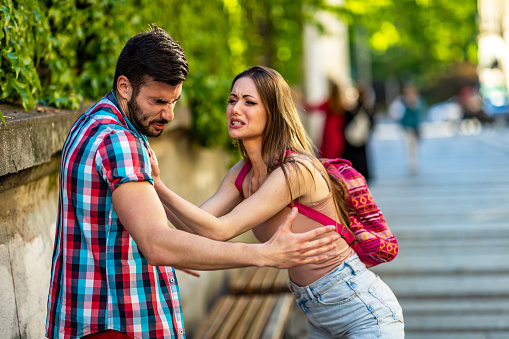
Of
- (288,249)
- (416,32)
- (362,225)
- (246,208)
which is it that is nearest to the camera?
(288,249)

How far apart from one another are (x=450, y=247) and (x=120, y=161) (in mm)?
6731

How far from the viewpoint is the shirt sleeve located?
203 cm

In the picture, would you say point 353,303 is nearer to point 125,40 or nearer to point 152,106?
point 152,106

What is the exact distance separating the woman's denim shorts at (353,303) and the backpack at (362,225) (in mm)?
72

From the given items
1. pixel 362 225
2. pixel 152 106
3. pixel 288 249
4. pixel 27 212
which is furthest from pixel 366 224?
pixel 27 212

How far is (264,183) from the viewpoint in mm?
2641

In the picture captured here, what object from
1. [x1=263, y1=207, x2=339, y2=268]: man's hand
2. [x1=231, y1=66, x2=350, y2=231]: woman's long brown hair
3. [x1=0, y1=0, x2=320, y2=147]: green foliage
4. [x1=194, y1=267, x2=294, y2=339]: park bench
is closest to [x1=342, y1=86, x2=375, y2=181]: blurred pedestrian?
[x1=0, y1=0, x2=320, y2=147]: green foliage

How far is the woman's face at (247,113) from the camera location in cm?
278

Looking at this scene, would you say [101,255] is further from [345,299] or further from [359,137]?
[359,137]

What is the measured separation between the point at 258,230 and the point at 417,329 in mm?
3382

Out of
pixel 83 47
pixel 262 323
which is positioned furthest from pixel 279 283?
pixel 83 47

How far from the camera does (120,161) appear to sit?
2049mm

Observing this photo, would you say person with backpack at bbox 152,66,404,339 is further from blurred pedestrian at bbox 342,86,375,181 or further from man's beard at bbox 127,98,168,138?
blurred pedestrian at bbox 342,86,375,181

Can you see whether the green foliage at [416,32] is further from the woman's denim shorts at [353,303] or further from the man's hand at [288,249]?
the man's hand at [288,249]
